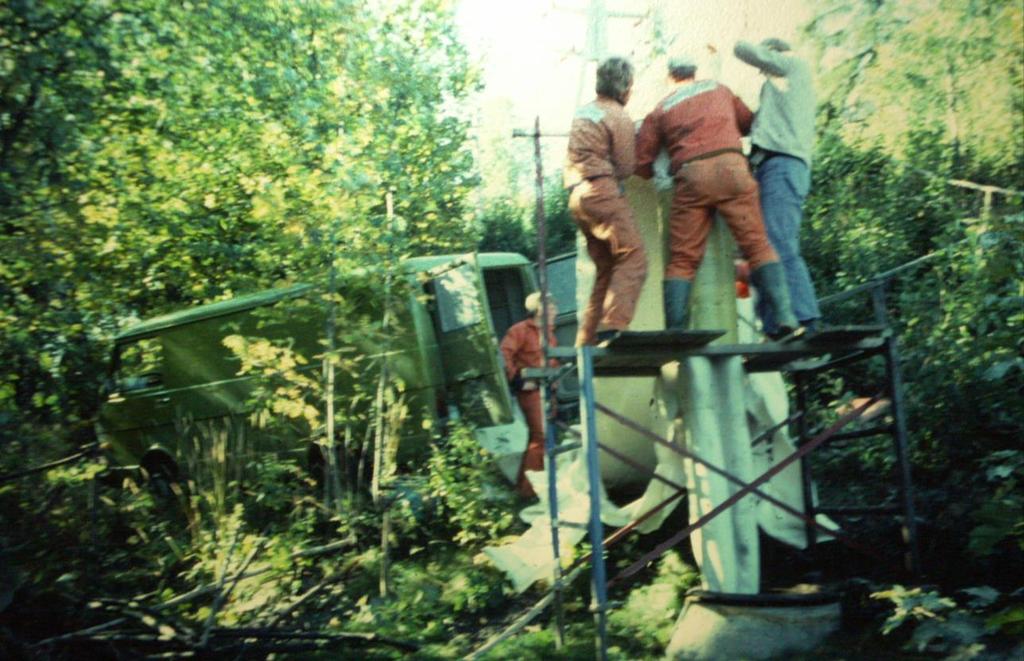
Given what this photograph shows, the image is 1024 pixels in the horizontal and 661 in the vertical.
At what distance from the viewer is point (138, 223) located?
635cm

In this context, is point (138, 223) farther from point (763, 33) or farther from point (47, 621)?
point (763, 33)

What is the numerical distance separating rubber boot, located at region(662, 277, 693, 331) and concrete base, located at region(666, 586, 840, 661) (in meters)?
1.26

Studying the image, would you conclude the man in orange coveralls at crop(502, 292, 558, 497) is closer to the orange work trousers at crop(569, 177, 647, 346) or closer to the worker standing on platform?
the orange work trousers at crop(569, 177, 647, 346)

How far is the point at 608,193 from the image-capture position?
4.39 meters

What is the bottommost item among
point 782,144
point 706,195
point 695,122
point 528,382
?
point 528,382

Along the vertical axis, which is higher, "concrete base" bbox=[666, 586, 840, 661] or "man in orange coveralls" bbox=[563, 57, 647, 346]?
"man in orange coveralls" bbox=[563, 57, 647, 346]

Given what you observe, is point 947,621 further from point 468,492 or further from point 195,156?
point 195,156

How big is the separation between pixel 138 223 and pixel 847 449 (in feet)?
17.3

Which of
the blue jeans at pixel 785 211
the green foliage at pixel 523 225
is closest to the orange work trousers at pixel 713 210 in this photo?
the blue jeans at pixel 785 211

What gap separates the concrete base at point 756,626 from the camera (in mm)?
4000

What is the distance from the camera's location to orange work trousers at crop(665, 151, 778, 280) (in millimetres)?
4293

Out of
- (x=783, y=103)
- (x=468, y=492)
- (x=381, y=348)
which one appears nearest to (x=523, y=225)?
(x=381, y=348)

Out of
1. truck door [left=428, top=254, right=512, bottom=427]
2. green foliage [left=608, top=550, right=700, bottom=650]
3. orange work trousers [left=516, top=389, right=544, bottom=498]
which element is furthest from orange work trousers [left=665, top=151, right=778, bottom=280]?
orange work trousers [left=516, top=389, right=544, bottom=498]

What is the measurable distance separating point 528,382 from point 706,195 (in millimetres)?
2762
